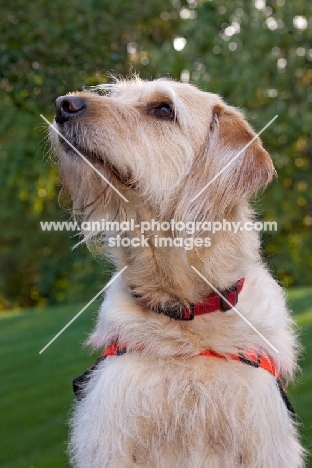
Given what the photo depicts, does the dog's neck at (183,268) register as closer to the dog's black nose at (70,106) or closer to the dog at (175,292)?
the dog at (175,292)

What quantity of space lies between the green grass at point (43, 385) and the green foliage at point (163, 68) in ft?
4.68

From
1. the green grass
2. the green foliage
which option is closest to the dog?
the green foliage

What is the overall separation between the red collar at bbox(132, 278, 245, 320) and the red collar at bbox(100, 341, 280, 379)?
187mm

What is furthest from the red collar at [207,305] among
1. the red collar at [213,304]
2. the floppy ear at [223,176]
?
the floppy ear at [223,176]

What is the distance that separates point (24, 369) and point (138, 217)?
5.94 meters

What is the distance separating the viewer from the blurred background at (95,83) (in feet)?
16.9

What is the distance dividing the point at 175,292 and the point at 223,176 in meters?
0.58

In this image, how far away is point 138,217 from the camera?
3354mm

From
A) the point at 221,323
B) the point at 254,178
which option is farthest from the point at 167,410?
the point at 254,178

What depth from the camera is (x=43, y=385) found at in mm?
7961

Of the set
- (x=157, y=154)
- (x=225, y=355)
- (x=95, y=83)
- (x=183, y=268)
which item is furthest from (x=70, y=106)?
(x=95, y=83)

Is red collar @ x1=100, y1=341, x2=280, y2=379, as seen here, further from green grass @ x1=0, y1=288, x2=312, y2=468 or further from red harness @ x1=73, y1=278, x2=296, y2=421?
green grass @ x1=0, y1=288, x2=312, y2=468

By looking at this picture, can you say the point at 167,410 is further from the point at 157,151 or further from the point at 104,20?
the point at 104,20

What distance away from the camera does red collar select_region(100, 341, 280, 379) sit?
3.30m
